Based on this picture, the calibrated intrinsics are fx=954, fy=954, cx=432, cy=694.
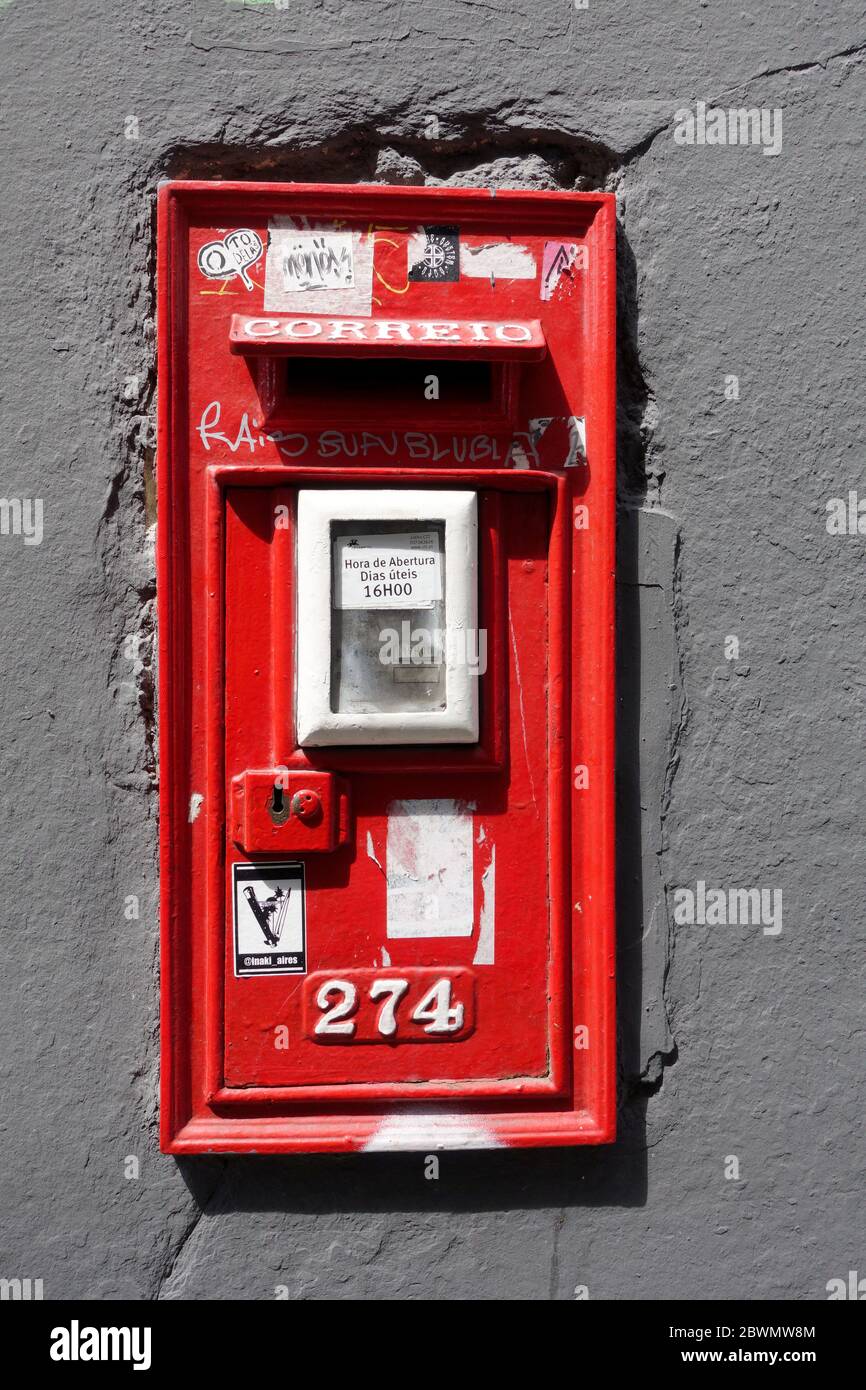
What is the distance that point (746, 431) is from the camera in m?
1.86

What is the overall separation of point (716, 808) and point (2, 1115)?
149 centimetres

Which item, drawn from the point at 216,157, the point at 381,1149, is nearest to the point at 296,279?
the point at 216,157

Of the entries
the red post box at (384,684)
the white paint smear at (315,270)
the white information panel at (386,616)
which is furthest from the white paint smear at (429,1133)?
the white paint smear at (315,270)

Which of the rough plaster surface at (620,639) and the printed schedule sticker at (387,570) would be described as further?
the rough plaster surface at (620,639)

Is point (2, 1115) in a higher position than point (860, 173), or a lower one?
lower

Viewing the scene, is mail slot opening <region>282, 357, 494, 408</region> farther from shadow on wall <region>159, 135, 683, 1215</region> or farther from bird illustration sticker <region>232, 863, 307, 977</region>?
bird illustration sticker <region>232, 863, 307, 977</region>

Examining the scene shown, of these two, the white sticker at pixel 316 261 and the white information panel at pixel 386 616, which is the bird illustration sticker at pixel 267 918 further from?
the white sticker at pixel 316 261

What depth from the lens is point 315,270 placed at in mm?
1736

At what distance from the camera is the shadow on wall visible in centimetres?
182

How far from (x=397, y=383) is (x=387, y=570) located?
35 cm

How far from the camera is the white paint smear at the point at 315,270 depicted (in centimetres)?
173

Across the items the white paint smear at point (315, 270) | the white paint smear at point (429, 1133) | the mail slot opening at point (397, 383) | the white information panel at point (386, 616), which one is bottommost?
the white paint smear at point (429, 1133)

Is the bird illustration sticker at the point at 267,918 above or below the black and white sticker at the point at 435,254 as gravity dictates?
below
